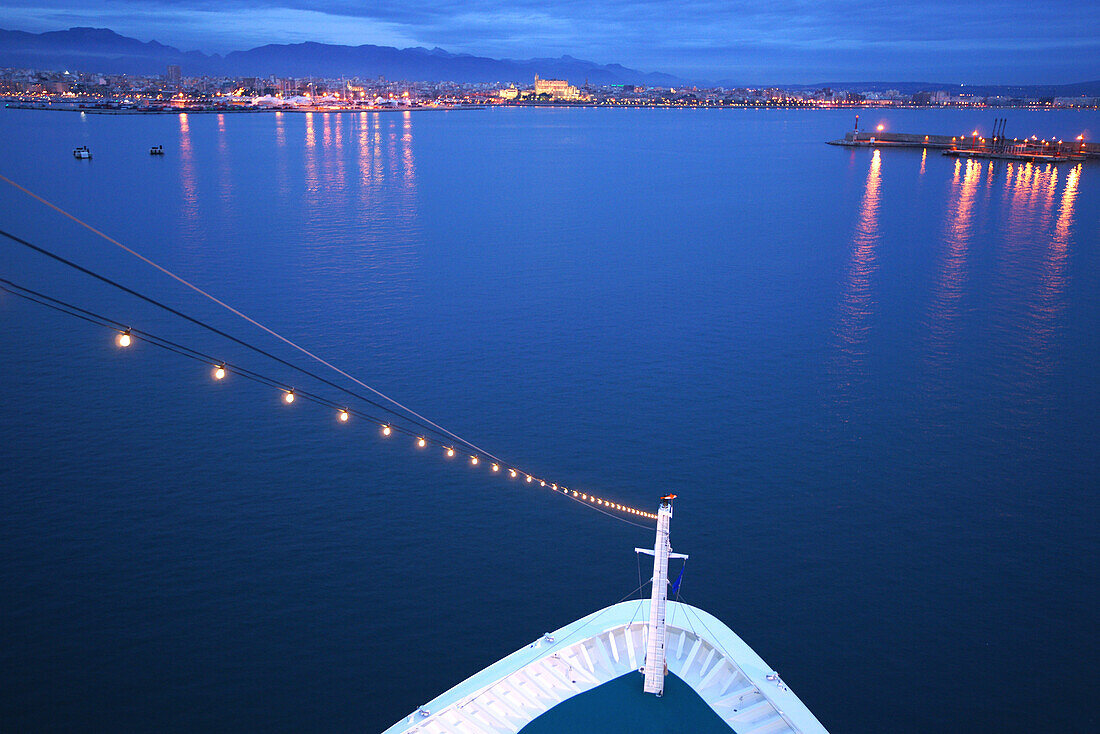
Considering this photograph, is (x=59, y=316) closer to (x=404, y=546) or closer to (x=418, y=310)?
(x=418, y=310)

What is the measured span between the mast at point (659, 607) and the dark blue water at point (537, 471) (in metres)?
2.64

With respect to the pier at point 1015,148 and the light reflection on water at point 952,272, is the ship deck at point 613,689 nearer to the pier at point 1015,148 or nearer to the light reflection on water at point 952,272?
the light reflection on water at point 952,272

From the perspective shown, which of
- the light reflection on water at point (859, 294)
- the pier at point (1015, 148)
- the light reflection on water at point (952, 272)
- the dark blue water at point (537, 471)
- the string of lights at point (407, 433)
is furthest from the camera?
the pier at point (1015, 148)

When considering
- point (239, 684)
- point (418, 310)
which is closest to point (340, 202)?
point (418, 310)

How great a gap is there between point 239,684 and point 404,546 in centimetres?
340

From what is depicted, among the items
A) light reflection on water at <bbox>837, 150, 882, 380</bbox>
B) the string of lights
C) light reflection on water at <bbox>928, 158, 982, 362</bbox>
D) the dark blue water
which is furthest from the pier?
the string of lights

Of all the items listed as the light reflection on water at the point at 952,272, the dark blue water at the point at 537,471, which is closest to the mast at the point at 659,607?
the dark blue water at the point at 537,471

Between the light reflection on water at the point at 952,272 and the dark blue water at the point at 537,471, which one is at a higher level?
the light reflection on water at the point at 952,272

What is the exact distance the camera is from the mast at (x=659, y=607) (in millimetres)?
8383

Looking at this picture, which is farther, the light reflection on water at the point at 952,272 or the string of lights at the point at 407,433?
the light reflection on water at the point at 952,272

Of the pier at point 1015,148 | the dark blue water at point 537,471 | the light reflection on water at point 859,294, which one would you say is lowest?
the dark blue water at point 537,471

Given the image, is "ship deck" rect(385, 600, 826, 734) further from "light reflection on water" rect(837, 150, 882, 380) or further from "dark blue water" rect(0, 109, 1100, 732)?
"light reflection on water" rect(837, 150, 882, 380)

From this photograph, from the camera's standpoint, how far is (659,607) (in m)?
8.35

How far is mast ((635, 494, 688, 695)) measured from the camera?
→ 838 centimetres
